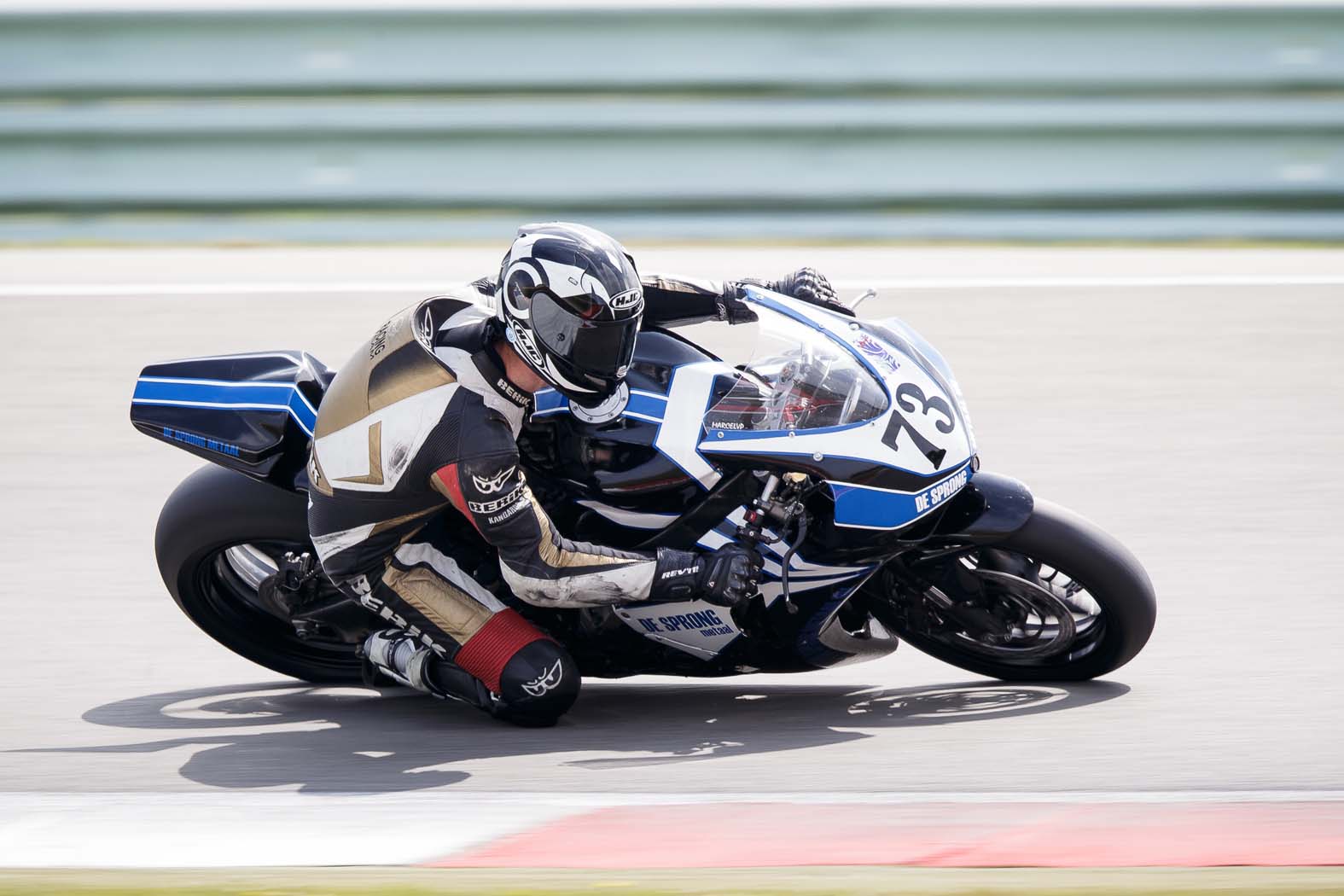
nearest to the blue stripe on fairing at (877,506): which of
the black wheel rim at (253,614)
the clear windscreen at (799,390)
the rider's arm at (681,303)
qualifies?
the clear windscreen at (799,390)

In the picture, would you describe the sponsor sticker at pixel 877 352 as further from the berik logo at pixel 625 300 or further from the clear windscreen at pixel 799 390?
the berik logo at pixel 625 300

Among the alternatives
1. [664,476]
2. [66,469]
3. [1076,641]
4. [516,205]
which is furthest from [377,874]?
[516,205]

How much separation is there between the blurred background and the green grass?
6209mm

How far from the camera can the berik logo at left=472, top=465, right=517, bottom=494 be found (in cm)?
431

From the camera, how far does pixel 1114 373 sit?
7781mm

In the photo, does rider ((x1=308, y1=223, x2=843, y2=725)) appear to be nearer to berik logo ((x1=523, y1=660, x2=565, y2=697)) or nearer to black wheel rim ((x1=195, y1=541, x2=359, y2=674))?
berik logo ((x1=523, y1=660, x2=565, y2=697))

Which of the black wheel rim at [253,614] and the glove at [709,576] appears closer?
the glove at [709,576]

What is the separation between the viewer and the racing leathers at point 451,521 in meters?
4.38

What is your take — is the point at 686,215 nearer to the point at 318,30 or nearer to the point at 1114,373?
the point at 318,30

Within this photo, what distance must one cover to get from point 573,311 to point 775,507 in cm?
73

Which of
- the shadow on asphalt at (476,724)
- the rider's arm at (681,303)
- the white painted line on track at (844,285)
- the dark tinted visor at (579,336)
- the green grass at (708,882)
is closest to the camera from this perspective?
the green grass at (708,882)

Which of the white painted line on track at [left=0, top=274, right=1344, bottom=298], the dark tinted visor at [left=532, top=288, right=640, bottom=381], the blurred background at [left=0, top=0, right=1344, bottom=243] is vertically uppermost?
the blurred background at [left=0, top=0, right=1344, bottom=243]

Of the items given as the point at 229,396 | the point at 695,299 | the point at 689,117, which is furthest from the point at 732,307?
the point at 689,117

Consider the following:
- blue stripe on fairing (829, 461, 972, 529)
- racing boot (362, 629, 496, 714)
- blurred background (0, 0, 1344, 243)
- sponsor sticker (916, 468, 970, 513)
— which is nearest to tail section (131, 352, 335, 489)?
racing boot (362, 629, 496, 714)
